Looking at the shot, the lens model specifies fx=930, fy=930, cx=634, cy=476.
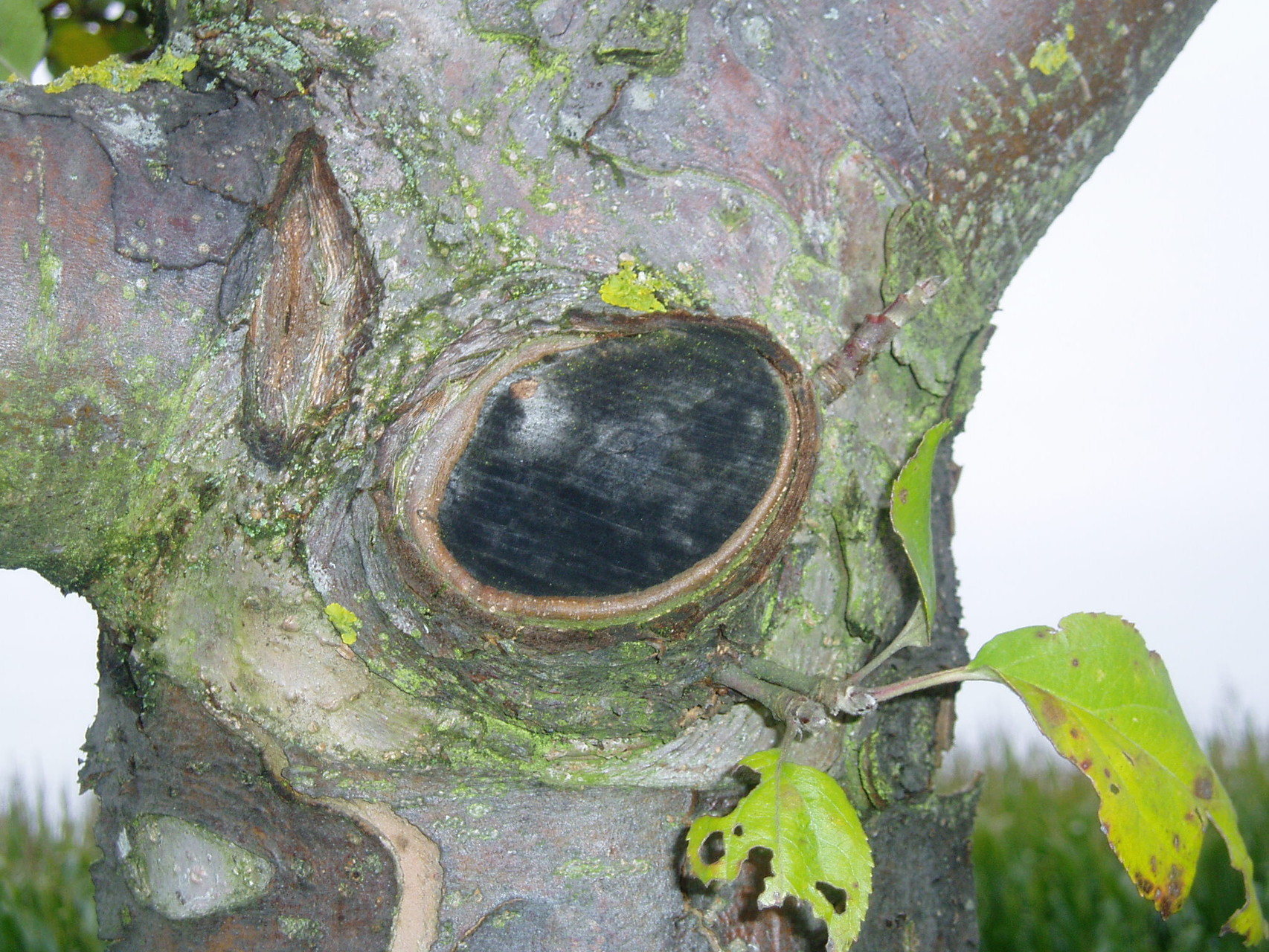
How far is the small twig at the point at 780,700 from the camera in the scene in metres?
0.55

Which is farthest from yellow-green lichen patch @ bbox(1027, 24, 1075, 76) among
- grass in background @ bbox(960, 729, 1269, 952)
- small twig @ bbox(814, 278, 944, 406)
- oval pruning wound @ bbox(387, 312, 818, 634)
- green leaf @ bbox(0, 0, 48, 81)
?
grass in background @ bbox(960, 729, 1269, 952)

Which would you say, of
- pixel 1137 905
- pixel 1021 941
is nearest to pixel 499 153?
pixel 1021 941

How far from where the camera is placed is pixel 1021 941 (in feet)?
5.37

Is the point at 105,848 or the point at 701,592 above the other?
the point at 701,592

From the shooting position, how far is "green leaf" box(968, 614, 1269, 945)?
0.54 meters

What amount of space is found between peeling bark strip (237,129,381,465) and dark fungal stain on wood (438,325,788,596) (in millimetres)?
126

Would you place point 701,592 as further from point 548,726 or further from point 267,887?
point 267,887

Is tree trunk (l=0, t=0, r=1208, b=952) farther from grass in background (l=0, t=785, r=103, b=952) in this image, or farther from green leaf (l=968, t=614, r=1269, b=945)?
grass in background (l=0, t=785, r=103, b=952)

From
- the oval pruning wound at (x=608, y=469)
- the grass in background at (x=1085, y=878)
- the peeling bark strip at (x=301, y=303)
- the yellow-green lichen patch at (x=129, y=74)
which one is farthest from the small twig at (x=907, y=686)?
the grass in background at (x=1085, y=878)

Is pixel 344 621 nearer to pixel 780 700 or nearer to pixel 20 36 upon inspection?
pixel 780 700

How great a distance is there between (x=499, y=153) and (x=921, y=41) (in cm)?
29

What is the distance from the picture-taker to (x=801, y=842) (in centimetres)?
53

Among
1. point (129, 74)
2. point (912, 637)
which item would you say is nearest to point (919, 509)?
point (912, 637)

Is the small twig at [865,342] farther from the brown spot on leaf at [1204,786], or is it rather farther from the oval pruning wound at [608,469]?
the brown spot on leaf at [1204,786]
